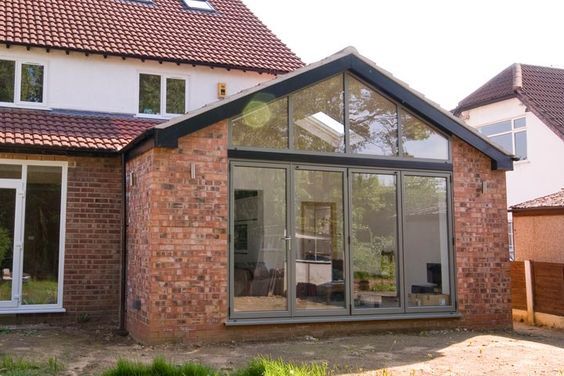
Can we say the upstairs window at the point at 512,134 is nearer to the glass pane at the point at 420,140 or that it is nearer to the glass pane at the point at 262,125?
the glass pane at the point at 420,140

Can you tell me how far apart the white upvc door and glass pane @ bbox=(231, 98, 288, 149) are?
4.58m

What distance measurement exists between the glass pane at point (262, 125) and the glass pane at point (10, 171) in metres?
4.50

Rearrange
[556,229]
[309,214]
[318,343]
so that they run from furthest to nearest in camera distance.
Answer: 1. [556,229]
2. [309,214]
3. [318,343]

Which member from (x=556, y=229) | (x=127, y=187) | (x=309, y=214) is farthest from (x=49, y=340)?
(x=556, y=229)

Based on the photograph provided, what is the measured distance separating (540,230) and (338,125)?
6667 mm

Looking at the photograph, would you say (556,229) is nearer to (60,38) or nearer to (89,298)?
(89,298)

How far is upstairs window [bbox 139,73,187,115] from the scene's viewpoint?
14.2 m

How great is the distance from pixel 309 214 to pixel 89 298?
15.3ft

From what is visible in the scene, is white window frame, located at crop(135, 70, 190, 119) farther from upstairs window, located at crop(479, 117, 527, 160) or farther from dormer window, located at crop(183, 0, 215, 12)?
upstairs window, located at crop(479, 117, 527, 160)

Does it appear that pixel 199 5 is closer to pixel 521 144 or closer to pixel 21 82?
pixel 21 82

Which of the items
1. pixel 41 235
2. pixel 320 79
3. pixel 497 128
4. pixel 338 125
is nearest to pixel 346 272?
pixel 338 125

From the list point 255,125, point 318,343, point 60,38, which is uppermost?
point 60,38

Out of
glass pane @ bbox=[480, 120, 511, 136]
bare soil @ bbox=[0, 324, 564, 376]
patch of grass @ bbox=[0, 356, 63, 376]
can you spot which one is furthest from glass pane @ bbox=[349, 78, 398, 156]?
glass pane @ bbox=[480, 120, 511, 136]

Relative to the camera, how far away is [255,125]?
10.5m
